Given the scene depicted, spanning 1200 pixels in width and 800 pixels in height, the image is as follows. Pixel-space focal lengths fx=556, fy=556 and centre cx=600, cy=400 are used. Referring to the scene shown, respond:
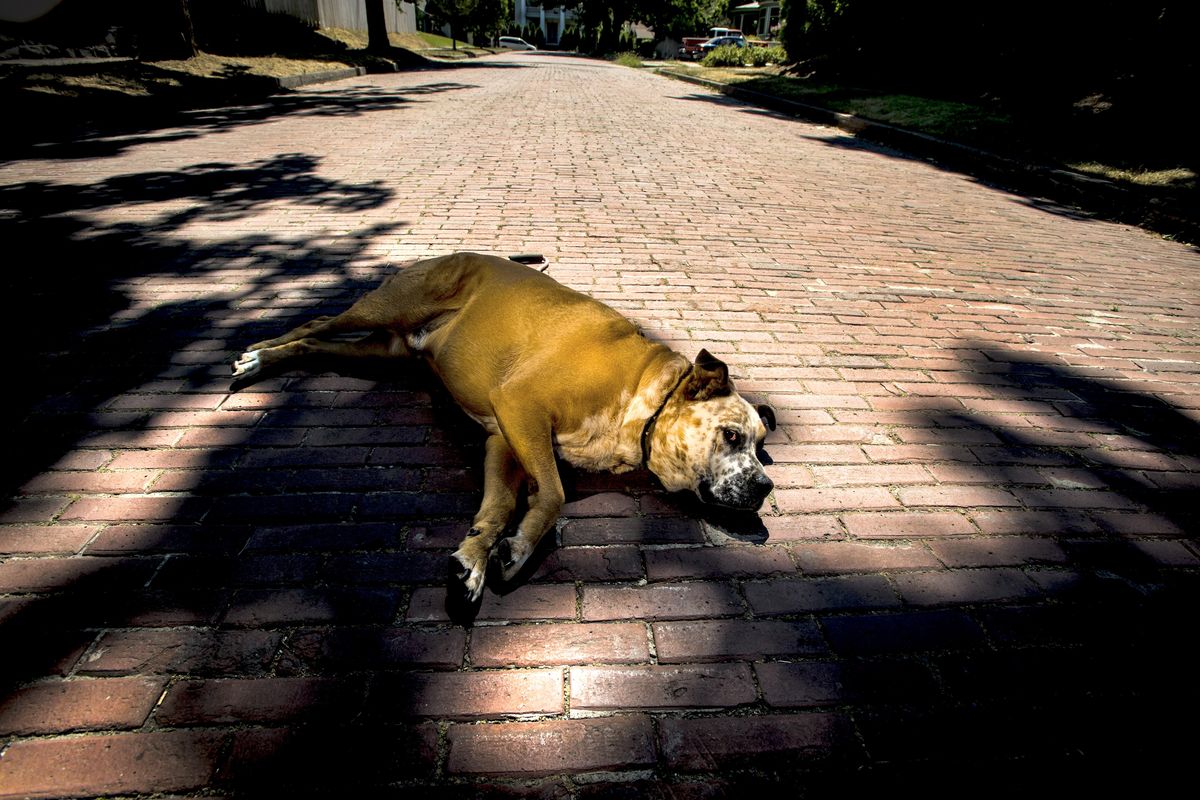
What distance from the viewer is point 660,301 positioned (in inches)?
187

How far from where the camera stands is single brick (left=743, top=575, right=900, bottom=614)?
229 centimetres

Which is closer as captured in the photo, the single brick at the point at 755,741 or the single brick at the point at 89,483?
the single brick at the point at 755,741

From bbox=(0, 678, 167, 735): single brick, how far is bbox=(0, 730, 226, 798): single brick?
0.15 feet

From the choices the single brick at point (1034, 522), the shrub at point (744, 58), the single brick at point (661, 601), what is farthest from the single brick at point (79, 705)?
the shrub at point (744, 58)

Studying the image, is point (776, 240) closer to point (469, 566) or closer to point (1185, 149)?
point (469, 566)

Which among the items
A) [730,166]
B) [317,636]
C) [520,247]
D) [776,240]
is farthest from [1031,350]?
[730,166]

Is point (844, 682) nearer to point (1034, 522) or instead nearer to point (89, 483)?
point (1034, 522)

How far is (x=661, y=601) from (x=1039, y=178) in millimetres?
11861

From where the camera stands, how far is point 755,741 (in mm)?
1816

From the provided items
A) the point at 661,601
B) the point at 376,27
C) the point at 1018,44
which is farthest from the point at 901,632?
the point at 376,27

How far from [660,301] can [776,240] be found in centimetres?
262

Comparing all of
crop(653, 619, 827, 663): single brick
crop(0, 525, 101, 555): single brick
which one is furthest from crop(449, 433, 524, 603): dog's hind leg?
crop(0, 525, 101, 555): single brick

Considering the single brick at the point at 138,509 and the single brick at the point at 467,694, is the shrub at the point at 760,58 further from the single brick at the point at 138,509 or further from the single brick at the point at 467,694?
the single brick at the point at 467,694

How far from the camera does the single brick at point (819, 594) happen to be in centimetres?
229
